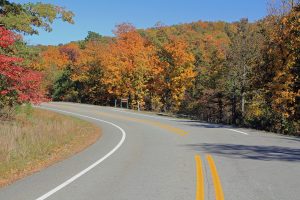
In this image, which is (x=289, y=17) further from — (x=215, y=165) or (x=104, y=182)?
(x=104, y=182)

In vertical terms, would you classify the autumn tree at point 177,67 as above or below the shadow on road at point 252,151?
above

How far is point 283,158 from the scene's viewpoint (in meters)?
13.5

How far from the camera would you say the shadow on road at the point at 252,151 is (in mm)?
13666

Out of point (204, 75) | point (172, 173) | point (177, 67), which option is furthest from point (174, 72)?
point (172, 173)

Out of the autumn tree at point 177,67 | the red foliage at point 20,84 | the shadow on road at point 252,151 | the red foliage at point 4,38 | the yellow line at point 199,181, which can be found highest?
the autumn tree at point 177,67

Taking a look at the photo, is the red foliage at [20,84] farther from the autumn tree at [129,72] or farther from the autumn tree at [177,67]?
the autumn tree at [129,72]

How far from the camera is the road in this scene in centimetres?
863

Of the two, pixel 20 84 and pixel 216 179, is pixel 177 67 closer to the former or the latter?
pixel 20 84

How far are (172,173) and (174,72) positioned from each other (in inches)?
1789

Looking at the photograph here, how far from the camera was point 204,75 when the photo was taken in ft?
195

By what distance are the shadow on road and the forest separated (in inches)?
362

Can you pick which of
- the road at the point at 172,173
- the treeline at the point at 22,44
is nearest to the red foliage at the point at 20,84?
the treeline at the point at 22,44

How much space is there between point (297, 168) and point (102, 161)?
585 centimetres

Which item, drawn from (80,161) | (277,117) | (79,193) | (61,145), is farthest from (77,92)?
(79,193)
